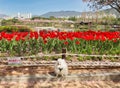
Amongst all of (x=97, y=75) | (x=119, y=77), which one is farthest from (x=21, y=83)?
(x=119, y=77)

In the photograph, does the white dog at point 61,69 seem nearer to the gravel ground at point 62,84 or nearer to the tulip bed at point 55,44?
the gravel ground at point 62,84

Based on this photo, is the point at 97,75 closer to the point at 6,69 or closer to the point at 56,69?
the point at 56,69

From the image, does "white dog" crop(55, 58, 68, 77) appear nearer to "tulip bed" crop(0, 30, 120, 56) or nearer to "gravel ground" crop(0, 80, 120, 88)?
"gravel ground" crop(0, 80, 120, 88)

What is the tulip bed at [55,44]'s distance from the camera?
7.81 meters

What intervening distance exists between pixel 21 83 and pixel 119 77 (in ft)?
8.80

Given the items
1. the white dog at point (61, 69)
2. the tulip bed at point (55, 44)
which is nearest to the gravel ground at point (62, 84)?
the white dog at point (61, 69)

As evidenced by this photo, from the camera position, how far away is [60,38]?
8.48 meters

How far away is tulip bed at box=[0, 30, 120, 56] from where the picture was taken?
25.6ft

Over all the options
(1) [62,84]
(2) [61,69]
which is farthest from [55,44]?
(1) [62,84]

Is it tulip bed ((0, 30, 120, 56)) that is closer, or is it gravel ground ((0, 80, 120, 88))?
gravel ground ((0, 80, 120, 88))

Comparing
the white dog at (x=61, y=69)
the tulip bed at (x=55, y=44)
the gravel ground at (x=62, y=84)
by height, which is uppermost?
the tulip bed at (x=55, y=44)

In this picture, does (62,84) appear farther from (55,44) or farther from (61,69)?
(55,44)

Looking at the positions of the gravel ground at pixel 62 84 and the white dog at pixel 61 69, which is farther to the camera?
the white dog at pixel 61 69

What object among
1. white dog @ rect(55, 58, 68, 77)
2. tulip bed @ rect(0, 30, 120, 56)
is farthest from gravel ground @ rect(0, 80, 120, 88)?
tulip bed @ rect(0, 30, 120, 56)
